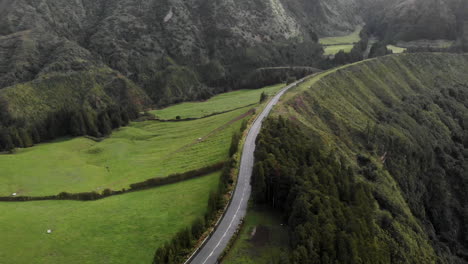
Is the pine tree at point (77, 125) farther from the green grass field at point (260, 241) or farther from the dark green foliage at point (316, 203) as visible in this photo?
the green grass field at point (260, 241)

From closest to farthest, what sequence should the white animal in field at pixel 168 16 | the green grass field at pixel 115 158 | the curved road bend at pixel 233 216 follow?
the curved road bend at pixel 233 216 < the green grass field at pixel 115 158 < the white animal in field at pixel 168 16

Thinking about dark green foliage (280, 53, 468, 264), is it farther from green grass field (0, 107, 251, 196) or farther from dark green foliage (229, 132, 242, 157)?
green grass field (0, 107, 251, 196)

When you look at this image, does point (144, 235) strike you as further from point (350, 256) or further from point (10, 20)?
point (10, 20)

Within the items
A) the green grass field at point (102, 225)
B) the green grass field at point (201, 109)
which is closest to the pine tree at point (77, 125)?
the green grass field at point (201, 109)

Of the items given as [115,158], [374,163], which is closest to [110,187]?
[115,158]

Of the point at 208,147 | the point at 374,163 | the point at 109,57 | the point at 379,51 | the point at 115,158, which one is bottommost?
the point at 374,163

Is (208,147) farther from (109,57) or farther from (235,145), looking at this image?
(109,57)
